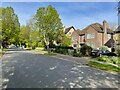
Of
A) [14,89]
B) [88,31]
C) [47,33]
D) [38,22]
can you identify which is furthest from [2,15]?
[14,89]

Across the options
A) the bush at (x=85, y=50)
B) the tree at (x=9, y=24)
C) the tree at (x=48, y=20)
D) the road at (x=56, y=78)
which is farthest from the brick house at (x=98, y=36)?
the road at (x=56, y=78)

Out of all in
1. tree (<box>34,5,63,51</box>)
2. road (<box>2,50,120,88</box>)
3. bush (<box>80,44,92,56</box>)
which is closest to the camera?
road (<box>2,50,120,88</box>)

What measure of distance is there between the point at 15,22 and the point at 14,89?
40561 millimetres

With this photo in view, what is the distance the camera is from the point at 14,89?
27.0 ft

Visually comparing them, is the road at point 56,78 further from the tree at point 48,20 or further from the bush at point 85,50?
the tree at point 48,20

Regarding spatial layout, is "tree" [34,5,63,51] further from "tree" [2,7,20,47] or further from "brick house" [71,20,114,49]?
"brick house" [71,20,114,49]

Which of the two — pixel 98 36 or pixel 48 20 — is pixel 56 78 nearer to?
pixel 48 20

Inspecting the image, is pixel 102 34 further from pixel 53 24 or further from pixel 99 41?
pixel 53 24

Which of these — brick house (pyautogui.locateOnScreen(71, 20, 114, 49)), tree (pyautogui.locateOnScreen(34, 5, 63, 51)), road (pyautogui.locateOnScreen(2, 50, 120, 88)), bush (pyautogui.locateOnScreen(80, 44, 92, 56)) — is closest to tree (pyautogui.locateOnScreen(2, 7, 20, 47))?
tree (pyautogui.locateOnScreen(34, 5, 63, 51))

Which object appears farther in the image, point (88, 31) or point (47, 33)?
point (88, 31)

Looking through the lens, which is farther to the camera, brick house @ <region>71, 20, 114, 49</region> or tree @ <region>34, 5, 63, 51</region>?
brick house @ <region>71, 20, 114, 49</region>

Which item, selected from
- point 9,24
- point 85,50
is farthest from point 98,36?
point 9,24

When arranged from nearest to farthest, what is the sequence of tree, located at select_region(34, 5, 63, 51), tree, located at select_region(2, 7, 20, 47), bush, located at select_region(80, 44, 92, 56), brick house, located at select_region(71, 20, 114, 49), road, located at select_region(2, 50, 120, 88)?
road, located at select_region(2, 50, 120, 88), bush, located at select_region(80, 44, 92, 56), tree, located at select_region(2, 7, 20, 47), tree, located at select_region(34, 5, 63, 51), brick house, located at select_region(71, 20, 114, 49)

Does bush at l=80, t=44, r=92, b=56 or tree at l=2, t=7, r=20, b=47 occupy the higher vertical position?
tree at l=2, t=7, r=20, b=47
